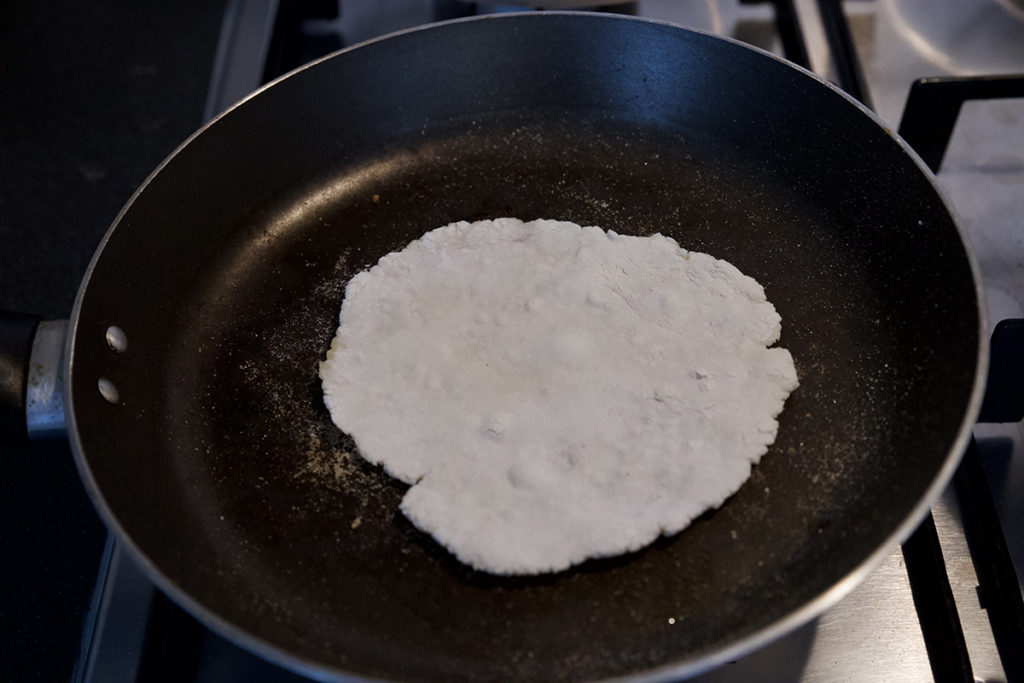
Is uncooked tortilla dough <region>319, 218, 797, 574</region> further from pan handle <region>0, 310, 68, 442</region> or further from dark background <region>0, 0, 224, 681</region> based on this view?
dark background <region>0, 0, 224, 681</region>

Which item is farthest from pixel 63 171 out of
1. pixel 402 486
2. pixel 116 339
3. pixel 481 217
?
pixel 402 486

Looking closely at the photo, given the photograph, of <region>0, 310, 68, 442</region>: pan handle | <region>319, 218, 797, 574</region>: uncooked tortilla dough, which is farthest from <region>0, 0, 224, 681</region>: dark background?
<region>319, 218, 797, 574</region>: uncooked tortilla dough

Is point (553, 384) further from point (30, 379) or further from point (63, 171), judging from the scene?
point (63, 171)

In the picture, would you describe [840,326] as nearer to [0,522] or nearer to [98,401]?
[98,401]

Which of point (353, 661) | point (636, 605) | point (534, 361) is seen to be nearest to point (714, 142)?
point (534, 361)

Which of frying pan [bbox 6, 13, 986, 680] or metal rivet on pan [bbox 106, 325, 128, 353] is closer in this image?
frying pan [bbox 6, 13, 986, 680]

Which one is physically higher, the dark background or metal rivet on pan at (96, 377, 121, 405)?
metal rivet on pan at (96, 377, 121, 405)

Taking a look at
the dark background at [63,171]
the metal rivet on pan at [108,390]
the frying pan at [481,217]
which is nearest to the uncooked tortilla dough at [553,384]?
the frying pan at [481,217]

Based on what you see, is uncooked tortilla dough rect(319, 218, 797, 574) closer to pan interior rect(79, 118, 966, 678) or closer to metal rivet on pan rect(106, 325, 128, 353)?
pan interior rect(79, 118, 966, 678)

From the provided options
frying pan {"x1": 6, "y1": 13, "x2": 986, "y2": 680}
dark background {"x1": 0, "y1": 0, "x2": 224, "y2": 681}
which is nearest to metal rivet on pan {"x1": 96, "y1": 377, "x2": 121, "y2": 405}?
frying pan {"x1": 6, "y1": 13, "x2": 986, "y2": 680}
